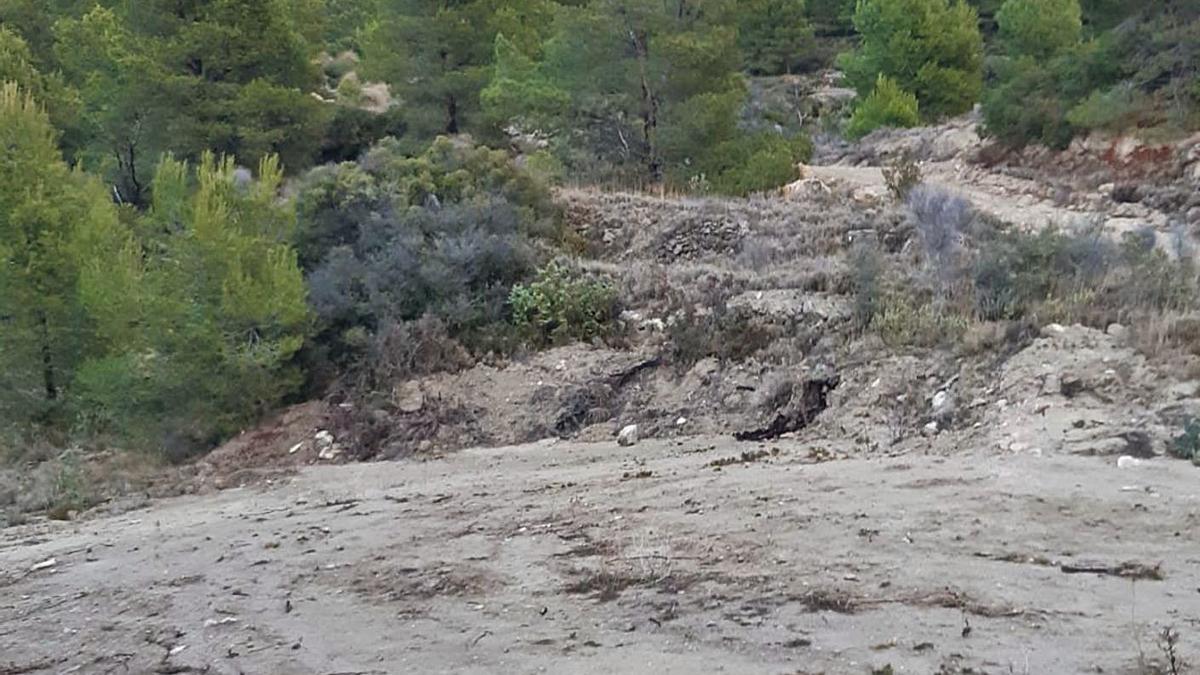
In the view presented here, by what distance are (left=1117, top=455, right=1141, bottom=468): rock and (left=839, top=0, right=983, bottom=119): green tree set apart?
87.7 feet

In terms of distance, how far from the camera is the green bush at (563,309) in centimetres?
1245

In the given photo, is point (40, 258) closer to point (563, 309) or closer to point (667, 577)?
point (563, 309)

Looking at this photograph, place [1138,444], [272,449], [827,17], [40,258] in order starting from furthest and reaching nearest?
[827,17]
[40,258]
[272,449]
[1138,444]

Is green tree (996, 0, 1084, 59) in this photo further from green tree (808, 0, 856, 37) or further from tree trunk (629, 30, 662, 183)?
green tree (808, 0, 856, 37)

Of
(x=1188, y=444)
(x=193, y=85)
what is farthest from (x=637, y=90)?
(x=1188, y=444)

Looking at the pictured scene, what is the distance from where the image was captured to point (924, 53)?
111ft

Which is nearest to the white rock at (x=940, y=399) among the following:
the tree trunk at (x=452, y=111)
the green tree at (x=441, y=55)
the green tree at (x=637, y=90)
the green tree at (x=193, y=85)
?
the green tree at (x=637, y=90)

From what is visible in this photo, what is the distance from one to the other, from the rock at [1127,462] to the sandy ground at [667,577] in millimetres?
78

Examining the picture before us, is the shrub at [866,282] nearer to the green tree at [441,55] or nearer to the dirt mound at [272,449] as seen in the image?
the dirt mound at [272,449]

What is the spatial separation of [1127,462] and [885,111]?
2672 cm

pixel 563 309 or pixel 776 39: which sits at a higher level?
pixel 776 39

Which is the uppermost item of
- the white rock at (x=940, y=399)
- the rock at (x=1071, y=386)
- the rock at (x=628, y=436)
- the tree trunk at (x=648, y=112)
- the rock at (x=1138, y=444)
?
the tree trunk at (x=648, y=112)

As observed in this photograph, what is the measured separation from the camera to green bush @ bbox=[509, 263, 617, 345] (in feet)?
40.8

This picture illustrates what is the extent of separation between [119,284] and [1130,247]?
395 inches
